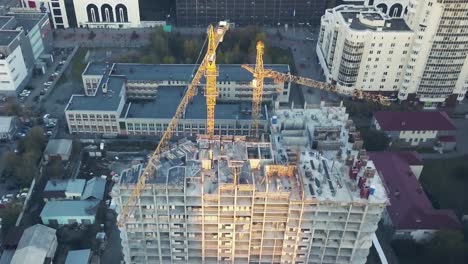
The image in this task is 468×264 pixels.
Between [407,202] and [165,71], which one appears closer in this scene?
[407,202]

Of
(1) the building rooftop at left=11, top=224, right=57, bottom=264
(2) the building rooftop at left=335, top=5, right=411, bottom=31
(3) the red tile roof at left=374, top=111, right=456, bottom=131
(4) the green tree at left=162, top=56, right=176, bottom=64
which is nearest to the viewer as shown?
(1) the building rooftop at left=11, top=224, right=57, bottom=264

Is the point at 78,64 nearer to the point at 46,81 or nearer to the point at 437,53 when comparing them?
the point at 46,81

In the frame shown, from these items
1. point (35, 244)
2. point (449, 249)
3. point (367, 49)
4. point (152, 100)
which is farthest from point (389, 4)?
point (35, 244)

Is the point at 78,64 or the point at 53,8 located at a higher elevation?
the point at 53,8

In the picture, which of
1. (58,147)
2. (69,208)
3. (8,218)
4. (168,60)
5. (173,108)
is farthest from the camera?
(168,60)

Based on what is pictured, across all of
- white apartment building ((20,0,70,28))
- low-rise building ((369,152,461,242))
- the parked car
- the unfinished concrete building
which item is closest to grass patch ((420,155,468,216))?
low-rise building ((369,152,461,242))

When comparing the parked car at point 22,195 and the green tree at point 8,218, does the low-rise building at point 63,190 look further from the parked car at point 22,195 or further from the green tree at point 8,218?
the green tree at point 8,218

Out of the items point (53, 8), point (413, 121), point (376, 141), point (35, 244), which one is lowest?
point (35, 244)

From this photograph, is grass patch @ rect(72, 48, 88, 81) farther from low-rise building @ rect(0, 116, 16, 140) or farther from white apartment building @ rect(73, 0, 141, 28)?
low-rise building @ rect(0, 116, 16, 140)
